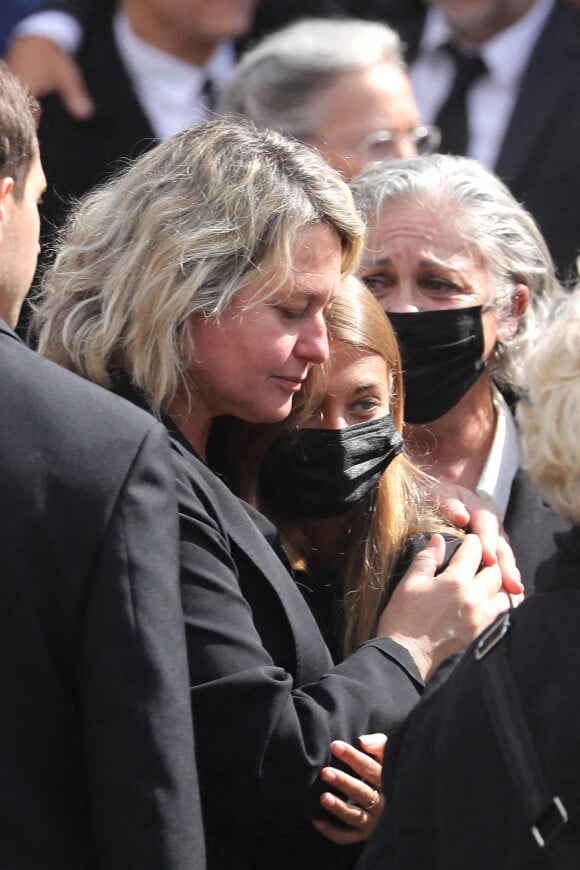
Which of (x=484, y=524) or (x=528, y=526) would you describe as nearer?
(x=484, y=524)

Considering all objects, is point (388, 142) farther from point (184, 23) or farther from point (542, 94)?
point (184, 23)

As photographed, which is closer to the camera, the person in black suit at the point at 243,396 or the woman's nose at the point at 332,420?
the person in black suit at the point at 243,396

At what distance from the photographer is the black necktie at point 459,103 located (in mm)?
4664

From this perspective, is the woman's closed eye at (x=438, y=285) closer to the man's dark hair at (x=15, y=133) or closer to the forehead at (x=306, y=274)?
the forehead at (x=306, y=274)

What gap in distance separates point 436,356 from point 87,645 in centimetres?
153

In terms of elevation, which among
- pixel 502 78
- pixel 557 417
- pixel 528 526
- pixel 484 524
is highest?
pixel 557 417

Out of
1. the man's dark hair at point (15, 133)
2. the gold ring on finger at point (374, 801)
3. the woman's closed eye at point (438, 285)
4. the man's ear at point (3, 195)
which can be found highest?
the man's dark hair at point (15, 133)

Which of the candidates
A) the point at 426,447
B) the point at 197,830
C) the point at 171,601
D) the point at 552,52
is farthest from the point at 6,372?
the point at 552,52

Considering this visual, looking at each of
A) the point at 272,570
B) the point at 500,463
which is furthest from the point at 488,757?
the point at 500,463

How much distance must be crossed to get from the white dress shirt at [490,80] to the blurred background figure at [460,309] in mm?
1348

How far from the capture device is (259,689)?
2.04m

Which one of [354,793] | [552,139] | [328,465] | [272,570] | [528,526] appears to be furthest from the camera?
[552,139]

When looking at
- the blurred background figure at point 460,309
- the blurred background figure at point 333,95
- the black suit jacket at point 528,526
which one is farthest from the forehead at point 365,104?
the black suit jacket at point 528,526

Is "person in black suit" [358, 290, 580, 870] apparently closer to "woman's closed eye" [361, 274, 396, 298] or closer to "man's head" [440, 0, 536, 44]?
"woman's closed eye" [361, 274, 396, 298]
